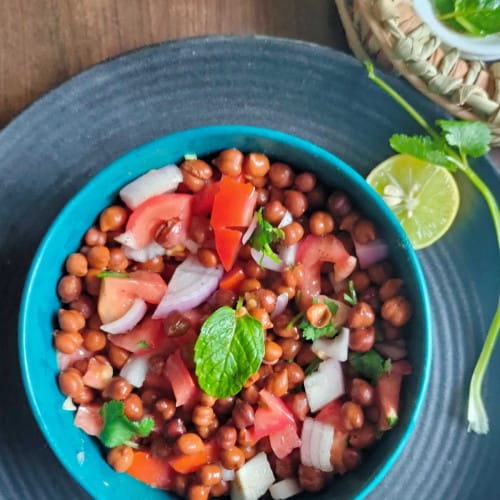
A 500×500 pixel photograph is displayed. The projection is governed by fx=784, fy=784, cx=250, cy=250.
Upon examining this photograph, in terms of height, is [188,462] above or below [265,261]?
below

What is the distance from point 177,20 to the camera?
208cm

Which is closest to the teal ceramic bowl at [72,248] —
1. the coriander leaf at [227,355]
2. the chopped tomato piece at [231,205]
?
the chopped tomato piece at [231,205]

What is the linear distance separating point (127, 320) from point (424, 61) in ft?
3.02

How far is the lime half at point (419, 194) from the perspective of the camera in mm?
1886

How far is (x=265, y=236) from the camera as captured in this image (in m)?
1.79

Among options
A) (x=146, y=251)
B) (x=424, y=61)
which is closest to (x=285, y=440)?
(x=146, y=251)

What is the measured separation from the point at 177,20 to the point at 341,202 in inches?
27.0

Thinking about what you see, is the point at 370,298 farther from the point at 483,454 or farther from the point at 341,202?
the point at 483,454

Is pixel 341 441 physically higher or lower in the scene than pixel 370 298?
lower

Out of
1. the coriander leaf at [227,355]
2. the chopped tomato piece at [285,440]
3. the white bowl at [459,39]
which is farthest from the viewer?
the white bowl at [459,39]

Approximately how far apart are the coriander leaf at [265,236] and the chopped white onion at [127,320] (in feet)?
0.98

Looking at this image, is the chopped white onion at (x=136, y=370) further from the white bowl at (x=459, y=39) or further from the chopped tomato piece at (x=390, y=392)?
the white bowl at (x=459, y=39)

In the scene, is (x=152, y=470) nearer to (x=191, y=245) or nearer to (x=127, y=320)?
(x=127, y=320)

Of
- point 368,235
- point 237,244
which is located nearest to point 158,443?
point 237,244
